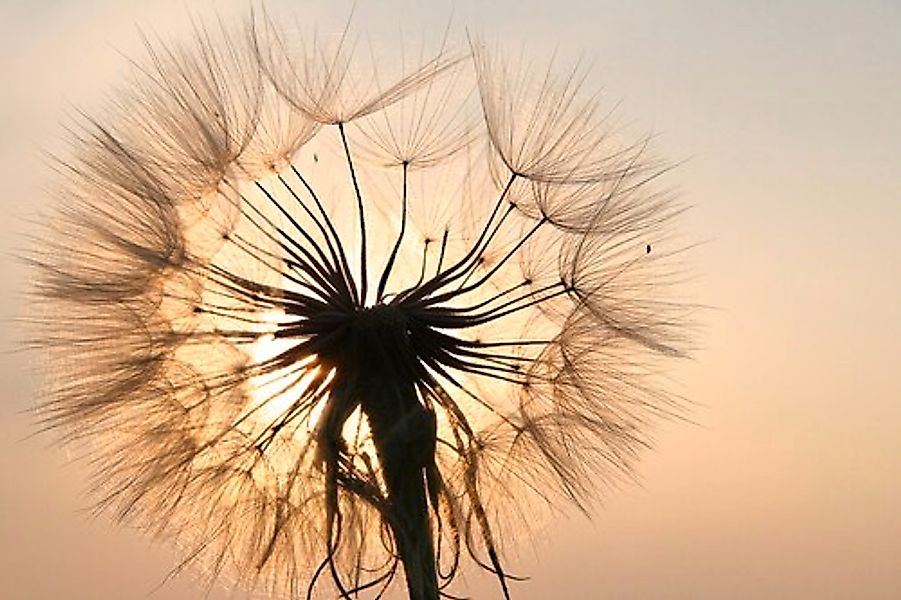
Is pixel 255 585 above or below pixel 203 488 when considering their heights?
below

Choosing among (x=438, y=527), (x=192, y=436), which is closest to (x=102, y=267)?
(x=192, y=436)

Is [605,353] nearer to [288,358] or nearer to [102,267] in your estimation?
[288,358]

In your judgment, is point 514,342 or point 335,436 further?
point 514,342

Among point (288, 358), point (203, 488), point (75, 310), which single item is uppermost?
point (75, 310)

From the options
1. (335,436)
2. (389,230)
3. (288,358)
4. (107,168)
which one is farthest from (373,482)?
(107,168)

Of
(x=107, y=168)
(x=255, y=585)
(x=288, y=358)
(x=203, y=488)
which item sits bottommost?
(x=255, y=585)

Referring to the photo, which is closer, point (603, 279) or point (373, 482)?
point (373, 482)

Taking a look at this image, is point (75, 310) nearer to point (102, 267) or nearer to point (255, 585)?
point (102, 267)
